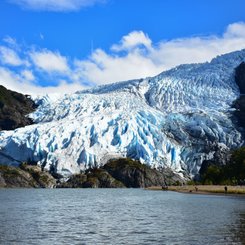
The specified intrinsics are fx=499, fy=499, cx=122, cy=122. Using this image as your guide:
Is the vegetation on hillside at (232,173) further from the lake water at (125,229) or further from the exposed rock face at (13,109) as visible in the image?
the exposed rock face at (13,109)

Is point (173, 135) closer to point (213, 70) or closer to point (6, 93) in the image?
point (213, 70)

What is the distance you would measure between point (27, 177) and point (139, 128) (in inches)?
1276

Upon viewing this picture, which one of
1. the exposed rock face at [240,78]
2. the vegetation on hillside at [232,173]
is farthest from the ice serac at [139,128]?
the vegetation on hillside at [232,173]

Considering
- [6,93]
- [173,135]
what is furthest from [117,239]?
[6,93]

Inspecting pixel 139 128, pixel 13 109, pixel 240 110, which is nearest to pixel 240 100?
pixel 240 110

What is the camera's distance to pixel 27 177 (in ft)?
424

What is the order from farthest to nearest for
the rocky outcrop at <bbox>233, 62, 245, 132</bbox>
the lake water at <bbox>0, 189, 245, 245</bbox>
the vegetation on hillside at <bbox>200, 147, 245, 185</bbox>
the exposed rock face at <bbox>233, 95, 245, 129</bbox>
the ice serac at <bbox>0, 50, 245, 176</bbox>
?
1. the rocky outcrop at <bbox>233, 62, 245, 132</bbox>
2. the exposed rock face at <bbox>233, 95, 245, 129</bbox>
3. the ice serac at <bbox>0, 50, 245, 176</bbox>
4. the vegetation on hillside at <bbox>200, 147, 245, 185</bbox>
5. the lake water at <bbox>0, 189, 245, 245</bbox>

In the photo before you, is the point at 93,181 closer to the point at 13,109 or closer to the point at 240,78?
the point at 13,109

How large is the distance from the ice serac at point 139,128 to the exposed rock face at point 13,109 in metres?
4.62

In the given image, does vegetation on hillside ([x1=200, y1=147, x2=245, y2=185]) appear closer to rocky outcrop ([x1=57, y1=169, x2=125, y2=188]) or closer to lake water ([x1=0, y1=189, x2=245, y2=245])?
rocky outcrop ([x1=57, y1=169, x2=125, y2=188])

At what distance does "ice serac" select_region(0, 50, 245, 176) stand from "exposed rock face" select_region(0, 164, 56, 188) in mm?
2755

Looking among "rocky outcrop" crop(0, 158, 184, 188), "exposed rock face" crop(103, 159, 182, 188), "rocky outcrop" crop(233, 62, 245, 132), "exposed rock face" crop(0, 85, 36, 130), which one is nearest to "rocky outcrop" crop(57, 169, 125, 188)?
"rocky outcrop" crop(0, 158, 184, 188)

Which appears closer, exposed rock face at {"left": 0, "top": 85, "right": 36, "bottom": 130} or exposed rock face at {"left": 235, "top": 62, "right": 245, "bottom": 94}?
exposed rock face at {"left": 0, "top": 85, "right": 36, "bottom": 130}

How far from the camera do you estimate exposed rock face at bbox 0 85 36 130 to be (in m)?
163
